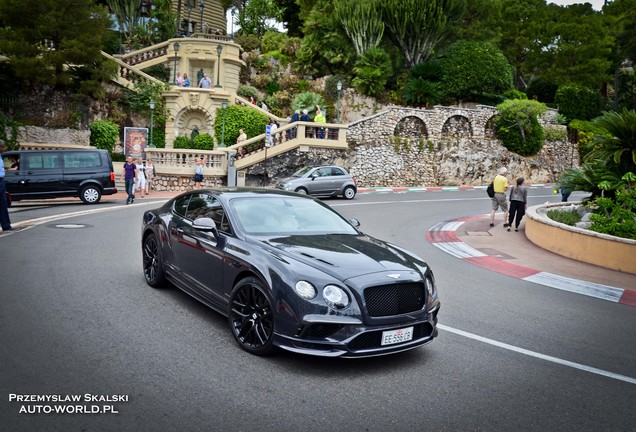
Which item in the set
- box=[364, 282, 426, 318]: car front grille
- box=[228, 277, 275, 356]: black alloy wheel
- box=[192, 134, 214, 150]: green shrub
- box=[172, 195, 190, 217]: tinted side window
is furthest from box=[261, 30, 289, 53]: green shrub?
box=[364, 282, 426, 318]: car front grille

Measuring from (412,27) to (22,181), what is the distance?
2889 centimetres

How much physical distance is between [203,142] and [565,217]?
2276 cm

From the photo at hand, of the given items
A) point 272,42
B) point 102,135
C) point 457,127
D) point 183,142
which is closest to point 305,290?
point 183,142

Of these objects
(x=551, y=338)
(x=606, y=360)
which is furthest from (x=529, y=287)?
(x=606, y=360)

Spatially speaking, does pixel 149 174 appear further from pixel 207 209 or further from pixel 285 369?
pixel 285 369

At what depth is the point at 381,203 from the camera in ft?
76.5

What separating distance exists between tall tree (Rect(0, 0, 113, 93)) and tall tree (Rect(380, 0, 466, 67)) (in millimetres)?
19365

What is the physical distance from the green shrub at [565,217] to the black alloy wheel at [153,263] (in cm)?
1093

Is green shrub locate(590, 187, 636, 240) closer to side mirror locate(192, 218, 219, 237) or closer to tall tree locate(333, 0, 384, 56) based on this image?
side mirror locate(192, 218, 219, 237)

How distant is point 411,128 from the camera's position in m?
35.1

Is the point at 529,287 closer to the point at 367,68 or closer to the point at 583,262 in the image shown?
the point at 583,262

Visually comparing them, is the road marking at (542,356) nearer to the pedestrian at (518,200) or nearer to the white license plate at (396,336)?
the white license plate at (396,336)

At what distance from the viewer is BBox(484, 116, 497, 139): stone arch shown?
37.0 meters

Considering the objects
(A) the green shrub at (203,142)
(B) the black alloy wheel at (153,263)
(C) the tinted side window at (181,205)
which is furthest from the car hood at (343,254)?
(A) the green shrub at (203,142)
